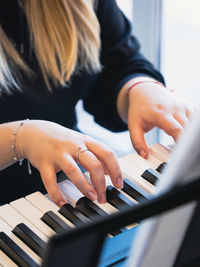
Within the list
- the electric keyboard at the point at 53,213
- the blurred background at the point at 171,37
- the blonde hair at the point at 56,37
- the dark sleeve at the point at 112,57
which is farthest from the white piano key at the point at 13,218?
the blurred background at the point at 171,37

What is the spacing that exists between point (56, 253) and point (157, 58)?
1.71 metres

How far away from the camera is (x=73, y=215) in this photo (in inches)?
29.9

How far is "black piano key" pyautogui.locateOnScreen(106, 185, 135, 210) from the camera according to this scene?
0.78 meters

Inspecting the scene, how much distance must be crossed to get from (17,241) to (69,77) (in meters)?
0.60

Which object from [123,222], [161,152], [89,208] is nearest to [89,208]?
[89,208]

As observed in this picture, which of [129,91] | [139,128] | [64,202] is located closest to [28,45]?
[129,91]

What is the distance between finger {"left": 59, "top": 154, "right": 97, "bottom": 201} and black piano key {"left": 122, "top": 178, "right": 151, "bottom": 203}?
0.19 feet

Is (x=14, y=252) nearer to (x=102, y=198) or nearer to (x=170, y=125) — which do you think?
(x=102, y=198)

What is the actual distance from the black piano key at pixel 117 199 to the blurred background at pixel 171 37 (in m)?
1.17

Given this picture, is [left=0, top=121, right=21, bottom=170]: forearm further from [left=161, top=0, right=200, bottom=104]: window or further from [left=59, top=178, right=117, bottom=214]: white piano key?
[left=161, top=0, right=200, bottom=104]: window

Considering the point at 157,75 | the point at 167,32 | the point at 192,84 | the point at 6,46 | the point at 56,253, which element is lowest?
the point at 192,84

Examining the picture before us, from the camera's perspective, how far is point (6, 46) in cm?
115

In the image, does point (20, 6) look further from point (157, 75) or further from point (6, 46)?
point (157, 75)

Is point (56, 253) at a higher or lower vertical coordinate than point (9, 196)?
higher
